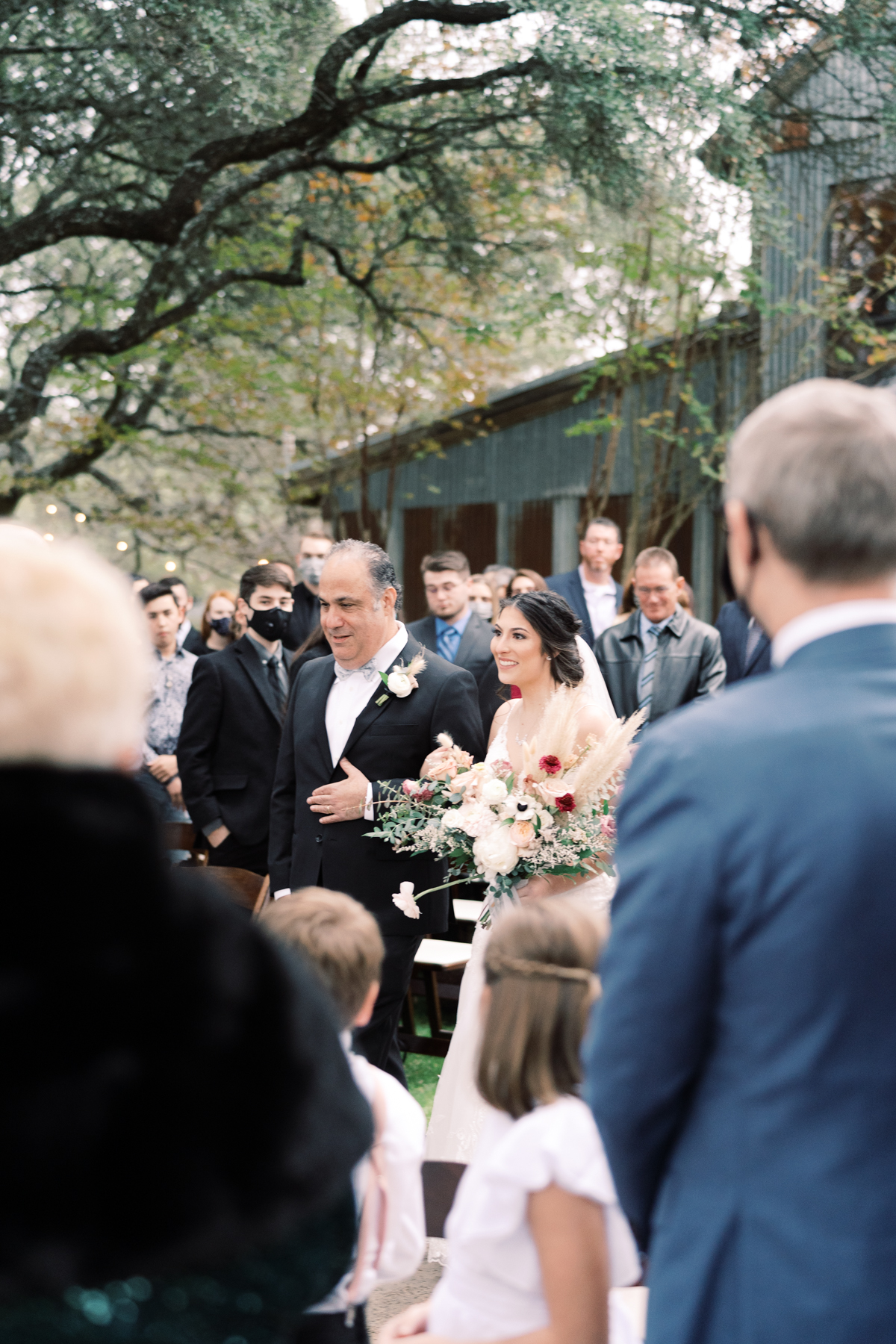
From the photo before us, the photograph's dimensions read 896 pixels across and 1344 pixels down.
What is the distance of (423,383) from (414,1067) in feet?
41.7

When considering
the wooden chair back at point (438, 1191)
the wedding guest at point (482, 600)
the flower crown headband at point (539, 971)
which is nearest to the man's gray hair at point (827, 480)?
the flower crown headband at point (539, 971)

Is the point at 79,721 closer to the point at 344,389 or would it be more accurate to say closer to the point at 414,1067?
the point at 414,1067

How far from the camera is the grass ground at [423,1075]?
578 cm

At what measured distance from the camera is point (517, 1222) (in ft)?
6.49

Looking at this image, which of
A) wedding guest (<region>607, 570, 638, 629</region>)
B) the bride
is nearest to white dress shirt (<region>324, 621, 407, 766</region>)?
the bride

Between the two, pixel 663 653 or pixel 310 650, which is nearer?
pixel 310 650

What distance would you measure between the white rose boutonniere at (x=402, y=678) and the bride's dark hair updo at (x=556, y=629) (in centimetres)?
48

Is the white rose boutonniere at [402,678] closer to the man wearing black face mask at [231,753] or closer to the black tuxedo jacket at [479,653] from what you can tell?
the man wearing black face mask at [231,753]

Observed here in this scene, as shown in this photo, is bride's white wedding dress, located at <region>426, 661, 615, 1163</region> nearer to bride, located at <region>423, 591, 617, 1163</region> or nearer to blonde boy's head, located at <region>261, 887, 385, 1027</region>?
bride, located at <region>423, 591, 617, 1163</region>

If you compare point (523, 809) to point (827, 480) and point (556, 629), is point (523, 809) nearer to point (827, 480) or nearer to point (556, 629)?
point (556, 629)

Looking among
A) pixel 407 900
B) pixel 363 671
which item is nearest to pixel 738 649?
pixel 363 671

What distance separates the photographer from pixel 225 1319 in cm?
150

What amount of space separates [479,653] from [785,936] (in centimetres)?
688

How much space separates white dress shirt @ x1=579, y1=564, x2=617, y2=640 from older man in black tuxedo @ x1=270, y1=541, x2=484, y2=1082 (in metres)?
4.54
